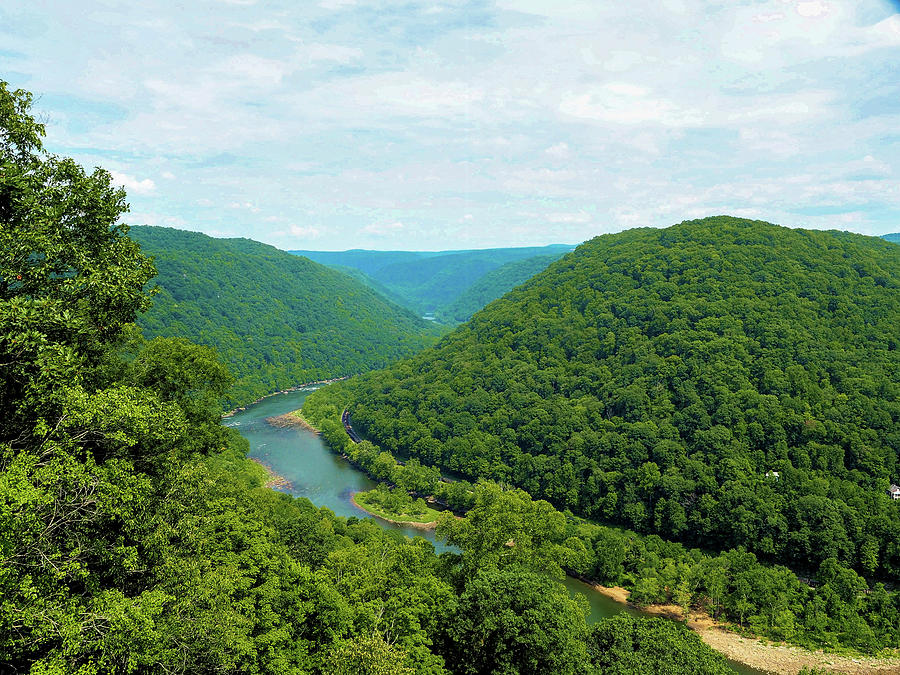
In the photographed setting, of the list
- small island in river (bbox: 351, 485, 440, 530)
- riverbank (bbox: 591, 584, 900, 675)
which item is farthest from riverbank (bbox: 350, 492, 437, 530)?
riverbank (bbox: 591, 584, 900, 675)

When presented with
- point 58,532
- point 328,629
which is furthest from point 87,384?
point 328,629

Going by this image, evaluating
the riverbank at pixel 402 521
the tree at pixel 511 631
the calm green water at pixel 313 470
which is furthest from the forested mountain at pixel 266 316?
the tree at pixel 511 631

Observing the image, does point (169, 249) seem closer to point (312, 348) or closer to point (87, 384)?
point (312, 348)

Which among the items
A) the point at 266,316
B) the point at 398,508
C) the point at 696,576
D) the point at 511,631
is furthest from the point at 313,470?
the point at 266,316

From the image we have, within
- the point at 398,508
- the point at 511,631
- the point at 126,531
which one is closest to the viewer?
the point at 126,531

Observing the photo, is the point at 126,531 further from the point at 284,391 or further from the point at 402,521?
the point at 284,391

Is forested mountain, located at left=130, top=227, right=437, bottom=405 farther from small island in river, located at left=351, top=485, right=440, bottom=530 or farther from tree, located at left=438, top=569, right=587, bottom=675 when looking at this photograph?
tree, located at left=438, top=569, right=587, bottom=675

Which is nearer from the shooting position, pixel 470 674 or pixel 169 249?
pixel 470 674
